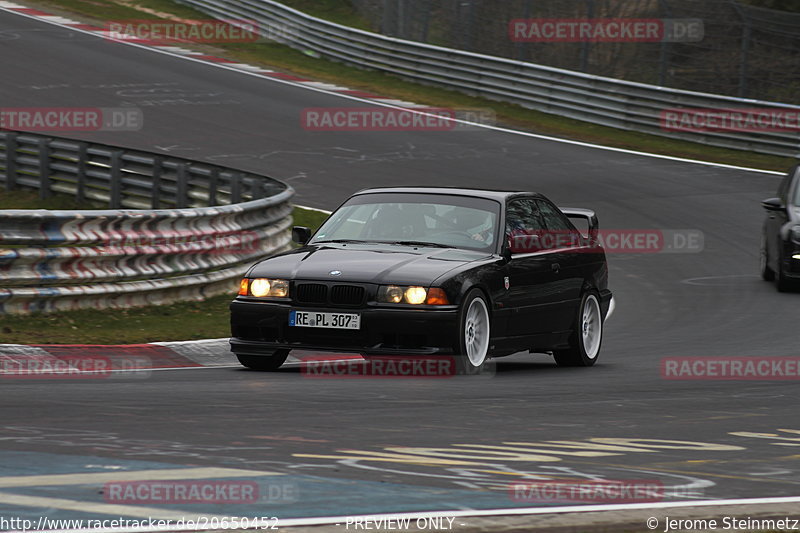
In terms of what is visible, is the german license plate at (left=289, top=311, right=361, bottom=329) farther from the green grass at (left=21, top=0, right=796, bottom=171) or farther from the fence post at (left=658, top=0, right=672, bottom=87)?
the fence post at (left=658, top=0, right=672, bottom=87)

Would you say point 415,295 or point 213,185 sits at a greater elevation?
point 415,295

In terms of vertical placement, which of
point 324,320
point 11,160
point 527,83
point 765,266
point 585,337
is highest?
point 527,83

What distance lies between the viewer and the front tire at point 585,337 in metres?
11.8

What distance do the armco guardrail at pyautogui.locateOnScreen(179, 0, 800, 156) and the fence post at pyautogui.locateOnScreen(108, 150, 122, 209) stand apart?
44.6 ft

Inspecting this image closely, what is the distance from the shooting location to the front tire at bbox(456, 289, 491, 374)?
10.0 m

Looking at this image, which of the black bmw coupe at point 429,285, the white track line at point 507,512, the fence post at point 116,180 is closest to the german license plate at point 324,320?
the black bmw coupe at point 429,285

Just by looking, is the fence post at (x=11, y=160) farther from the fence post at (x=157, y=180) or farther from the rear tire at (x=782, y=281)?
the rear tire at (x=782, y=281)

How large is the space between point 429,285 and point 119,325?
3.87 m

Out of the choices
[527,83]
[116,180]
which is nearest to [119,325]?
[116,180]

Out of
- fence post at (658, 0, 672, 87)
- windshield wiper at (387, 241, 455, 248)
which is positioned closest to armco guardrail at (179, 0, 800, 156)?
fence post at (658, 0, 672, 87)

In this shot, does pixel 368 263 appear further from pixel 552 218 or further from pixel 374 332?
pixel 552 218

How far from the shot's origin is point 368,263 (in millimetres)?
10219

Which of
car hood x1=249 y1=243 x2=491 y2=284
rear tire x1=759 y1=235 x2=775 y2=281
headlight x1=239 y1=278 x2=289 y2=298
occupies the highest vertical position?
car hood x1=249 y1=243 x2=491 y2=284

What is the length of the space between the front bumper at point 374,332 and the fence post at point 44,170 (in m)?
11.8
